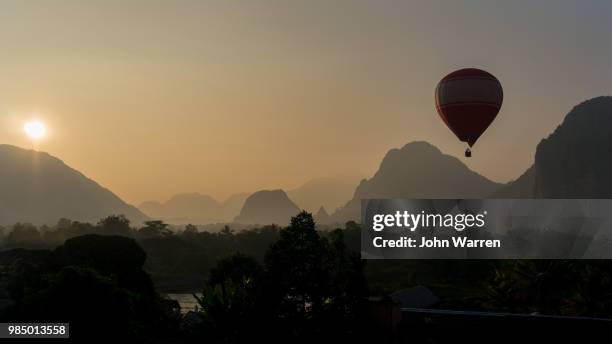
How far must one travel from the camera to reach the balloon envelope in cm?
4344

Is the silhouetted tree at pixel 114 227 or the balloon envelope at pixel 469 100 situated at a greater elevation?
the silhouetted tree at pixel 114 227

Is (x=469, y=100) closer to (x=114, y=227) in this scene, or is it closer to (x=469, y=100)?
(x=469, y=100)

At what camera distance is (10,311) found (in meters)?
34.5

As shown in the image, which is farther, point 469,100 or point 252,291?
point 469,100

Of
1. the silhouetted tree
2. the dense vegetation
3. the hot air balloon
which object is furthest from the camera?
the silhouetted tree

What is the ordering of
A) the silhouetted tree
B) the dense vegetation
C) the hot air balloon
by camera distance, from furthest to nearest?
the silhouetted tree < the hot air balloon < the dense vegetation

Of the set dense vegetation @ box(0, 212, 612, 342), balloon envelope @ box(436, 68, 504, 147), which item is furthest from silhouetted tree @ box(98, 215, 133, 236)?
balloon envelope @ box(436, 68, 504, 147)

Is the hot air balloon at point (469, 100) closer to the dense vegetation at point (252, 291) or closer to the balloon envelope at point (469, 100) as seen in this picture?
the balloon envelope at point (469, 100)

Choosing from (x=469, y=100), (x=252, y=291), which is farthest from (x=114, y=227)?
(x=252, y=291)

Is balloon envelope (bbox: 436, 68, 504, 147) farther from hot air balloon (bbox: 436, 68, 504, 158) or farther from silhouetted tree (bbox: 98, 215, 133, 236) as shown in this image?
silhouetted tree (bbox: 98, 215, 133, 236)

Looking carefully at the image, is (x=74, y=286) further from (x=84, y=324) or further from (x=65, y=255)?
(x=65, y=255)

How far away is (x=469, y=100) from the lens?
43.5 metres

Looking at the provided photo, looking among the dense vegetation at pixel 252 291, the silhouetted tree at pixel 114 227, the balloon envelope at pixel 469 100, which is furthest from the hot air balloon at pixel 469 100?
the silhouetted tree at pixel 114 227

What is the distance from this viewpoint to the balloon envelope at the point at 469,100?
43.4 meters
